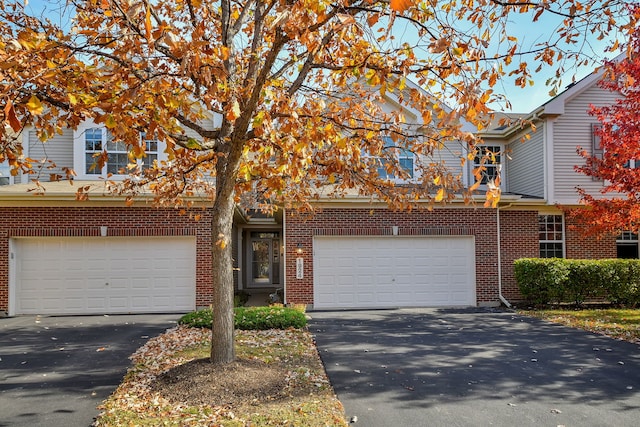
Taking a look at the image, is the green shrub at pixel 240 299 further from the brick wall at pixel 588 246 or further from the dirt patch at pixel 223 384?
the brick wall at pixel 588 246

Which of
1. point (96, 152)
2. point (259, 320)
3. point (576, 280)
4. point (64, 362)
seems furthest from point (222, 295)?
point (576, 280)

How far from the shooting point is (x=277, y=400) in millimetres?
5348

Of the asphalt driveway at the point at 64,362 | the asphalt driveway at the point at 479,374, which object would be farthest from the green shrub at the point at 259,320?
the asphalt driveway at the point at 64,362

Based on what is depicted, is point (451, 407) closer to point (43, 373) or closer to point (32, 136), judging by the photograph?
point (43, 373)

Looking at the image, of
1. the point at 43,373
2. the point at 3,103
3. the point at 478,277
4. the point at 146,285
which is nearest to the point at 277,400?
the point at 43,373

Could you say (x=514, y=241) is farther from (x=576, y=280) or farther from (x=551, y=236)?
(x=576, y=280)

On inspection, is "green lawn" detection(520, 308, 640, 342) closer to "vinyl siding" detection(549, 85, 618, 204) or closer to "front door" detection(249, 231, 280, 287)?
"vinyl siding" detection(549, 85, 618, 204)

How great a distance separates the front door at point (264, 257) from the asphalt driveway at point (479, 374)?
1076 cm

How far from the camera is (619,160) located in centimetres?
1102

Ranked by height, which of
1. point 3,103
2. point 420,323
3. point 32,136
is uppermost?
point 32,136

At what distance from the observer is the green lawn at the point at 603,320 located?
9578 millimetres

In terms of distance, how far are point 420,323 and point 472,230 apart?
12.9 ft

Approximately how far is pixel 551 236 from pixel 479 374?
973cm

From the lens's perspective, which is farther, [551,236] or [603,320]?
[551,236]
